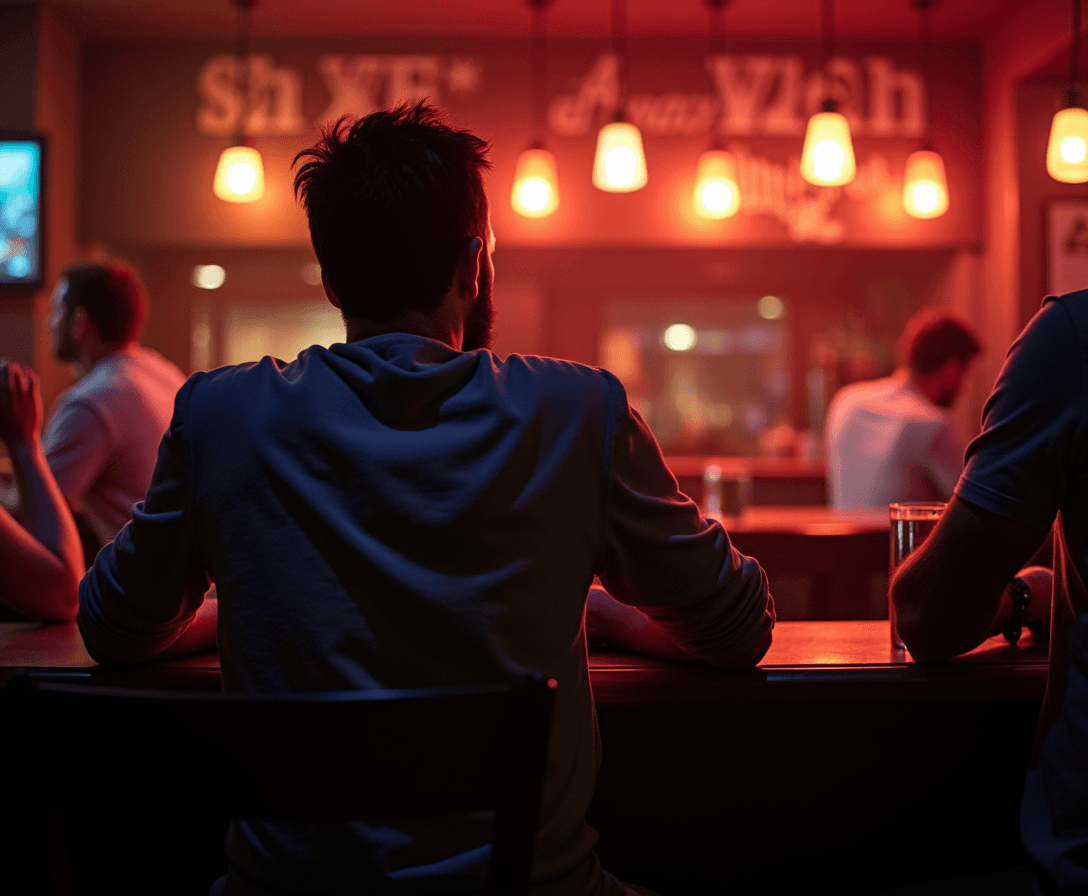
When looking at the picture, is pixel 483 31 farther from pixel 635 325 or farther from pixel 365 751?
pixel 365 751

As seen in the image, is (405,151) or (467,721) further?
(405,151)

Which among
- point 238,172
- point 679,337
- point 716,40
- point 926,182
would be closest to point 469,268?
point 238,172

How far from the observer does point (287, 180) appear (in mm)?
4648

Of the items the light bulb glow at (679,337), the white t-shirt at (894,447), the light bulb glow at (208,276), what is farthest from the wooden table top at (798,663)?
the light bulb glow at (679,337)

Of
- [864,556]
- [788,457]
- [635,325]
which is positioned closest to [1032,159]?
[788,457]

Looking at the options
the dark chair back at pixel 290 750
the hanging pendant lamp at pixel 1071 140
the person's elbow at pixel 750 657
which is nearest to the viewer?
the dark chair back at pixel 290 750

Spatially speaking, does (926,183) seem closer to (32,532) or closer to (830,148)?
(830,148)

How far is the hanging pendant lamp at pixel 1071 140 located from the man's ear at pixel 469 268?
276cm

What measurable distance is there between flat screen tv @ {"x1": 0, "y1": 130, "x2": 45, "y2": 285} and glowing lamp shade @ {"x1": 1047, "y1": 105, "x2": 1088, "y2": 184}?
13.4 feet

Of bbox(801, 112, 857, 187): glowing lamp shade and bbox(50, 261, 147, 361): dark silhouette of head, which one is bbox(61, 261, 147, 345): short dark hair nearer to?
bbox(50, 261, 147, 361): dark silhouette of head

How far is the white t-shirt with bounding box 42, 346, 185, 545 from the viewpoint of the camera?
7.07 ft

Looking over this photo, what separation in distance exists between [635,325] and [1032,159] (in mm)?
2199

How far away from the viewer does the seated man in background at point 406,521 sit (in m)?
0.85

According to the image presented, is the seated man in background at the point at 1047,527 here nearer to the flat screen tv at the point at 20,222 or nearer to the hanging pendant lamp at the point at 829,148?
the hanging pendant lamp at the point at 829,148
